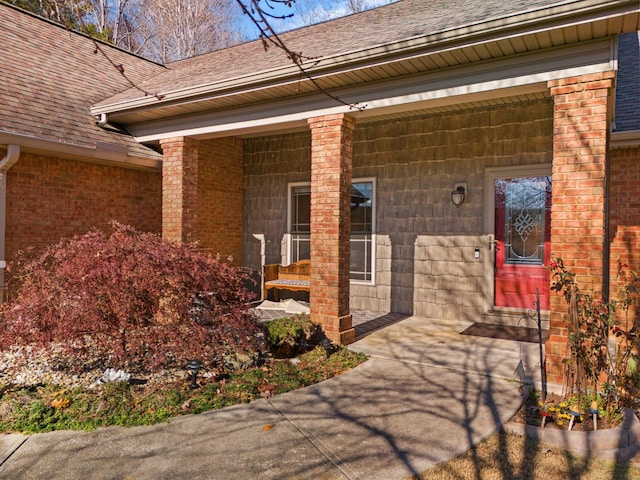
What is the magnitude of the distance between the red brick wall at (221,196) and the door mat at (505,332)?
497cm

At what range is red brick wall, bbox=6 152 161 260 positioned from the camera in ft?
22.7

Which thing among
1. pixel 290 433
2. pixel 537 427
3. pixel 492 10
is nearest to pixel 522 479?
pixel 537 427

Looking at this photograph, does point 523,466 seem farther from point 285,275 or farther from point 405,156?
point 285,275

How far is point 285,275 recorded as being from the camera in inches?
359

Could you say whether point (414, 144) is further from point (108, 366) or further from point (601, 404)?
point (108, 366)

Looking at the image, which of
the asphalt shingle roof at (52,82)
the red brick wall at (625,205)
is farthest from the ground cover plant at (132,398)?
the red brick wall at (625,205)

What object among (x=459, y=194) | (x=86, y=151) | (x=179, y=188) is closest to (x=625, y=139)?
(x=459, y=194)

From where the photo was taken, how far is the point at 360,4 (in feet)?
64.8

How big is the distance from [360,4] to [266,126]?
15.6m

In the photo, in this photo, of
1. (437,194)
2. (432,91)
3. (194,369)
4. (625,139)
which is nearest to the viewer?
(194,369)

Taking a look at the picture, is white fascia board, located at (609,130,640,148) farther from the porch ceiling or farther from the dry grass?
the dry grass

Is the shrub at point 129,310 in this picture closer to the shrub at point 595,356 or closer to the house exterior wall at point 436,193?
the shrub at point 595,356

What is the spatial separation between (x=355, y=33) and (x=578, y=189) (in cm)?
395

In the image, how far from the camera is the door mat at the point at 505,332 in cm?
634
